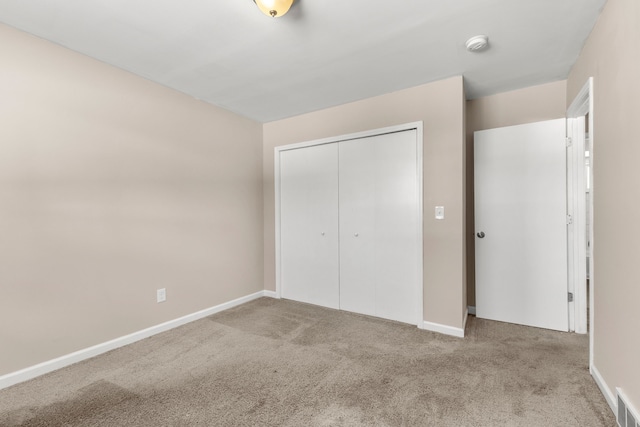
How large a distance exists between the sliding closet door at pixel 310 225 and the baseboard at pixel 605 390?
2.19 m

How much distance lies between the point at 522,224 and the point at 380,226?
1.34m

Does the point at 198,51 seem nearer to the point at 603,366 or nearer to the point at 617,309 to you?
the point at 617,309

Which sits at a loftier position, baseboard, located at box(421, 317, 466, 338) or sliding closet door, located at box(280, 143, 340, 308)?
sliding closet door, located at box(280, 143, 340, 308)

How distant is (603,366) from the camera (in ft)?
5.85

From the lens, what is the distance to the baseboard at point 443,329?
102 inches

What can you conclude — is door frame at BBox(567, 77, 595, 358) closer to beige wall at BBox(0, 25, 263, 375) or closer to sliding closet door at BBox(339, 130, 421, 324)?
sliding closet door at BBox(339, 130, 421, 324)

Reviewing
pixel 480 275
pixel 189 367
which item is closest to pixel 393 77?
pixel 480 275

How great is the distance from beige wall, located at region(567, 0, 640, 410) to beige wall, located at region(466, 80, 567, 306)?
34.2 inches

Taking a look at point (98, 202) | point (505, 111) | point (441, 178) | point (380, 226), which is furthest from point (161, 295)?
point (505, 111)

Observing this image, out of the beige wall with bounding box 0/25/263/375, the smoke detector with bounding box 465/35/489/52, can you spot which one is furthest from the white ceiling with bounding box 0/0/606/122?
the beige wall with bounding box 0/25/263/375

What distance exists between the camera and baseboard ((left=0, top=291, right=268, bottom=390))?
1.96 m

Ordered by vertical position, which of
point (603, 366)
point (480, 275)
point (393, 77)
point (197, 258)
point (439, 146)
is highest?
point (393, 77)

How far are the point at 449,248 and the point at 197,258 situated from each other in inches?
99.9

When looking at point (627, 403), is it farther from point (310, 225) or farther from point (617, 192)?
point (310, 225)
